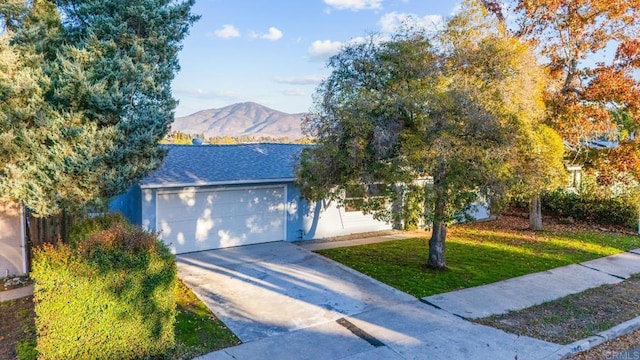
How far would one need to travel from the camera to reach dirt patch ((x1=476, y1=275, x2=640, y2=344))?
7062 mm

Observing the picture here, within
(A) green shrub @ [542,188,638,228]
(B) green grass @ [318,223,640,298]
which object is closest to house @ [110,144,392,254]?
(B) green grass @ [318,223,640,298]

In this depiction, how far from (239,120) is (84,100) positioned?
1774 inches

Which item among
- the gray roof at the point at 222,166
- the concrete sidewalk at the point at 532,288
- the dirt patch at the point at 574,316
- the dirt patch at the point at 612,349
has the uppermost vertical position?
the gray roof at the point at 222,166

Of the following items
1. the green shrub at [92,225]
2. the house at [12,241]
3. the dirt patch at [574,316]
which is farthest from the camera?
the house at [12,241]

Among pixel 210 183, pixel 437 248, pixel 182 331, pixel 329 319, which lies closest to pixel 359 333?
pixel 329 319

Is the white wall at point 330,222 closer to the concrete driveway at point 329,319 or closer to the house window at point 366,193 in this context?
the concrete driveway at point 329,319

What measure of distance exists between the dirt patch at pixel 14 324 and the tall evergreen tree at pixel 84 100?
1874 millimetres

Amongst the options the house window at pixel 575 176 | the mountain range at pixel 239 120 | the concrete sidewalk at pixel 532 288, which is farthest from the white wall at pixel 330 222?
the mountain range at pixel 239 120

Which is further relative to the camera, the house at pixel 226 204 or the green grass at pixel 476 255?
the house at pixel 226 204

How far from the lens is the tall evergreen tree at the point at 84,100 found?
7.37 metres

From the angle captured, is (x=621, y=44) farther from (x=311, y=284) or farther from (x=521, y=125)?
(x=311, y=284)

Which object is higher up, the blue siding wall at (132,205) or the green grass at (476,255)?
the blue siding wall at (132,205)

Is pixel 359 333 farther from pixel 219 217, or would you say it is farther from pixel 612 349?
pixel 219 217

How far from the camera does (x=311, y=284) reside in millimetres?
9156
